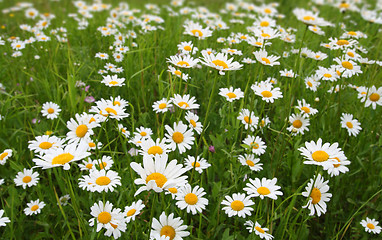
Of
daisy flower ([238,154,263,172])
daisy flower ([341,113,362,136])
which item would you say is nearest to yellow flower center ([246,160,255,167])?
daisy flower ([238,154,263,172])

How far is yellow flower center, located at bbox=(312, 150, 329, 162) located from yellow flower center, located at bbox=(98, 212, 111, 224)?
897mm

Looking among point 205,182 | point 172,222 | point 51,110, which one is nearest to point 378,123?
point 205,182

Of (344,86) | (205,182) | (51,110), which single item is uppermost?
(344,86)

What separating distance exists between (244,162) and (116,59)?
147 centimetres

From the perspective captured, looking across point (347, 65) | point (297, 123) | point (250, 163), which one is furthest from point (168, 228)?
point (347, 65)

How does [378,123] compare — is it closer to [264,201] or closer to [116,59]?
[264,201]

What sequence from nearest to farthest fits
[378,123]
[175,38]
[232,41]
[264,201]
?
[264,201] → [378,123] → [232,41] → [175,38]

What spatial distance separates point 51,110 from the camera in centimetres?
211

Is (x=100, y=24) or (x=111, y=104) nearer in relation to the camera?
(x=111, y=104)

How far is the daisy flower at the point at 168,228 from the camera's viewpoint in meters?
1.31

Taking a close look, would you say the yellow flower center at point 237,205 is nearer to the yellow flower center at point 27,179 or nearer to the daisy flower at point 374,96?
the yellow flower center at point 27,179

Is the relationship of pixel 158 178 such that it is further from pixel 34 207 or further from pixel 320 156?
pixel 34 207

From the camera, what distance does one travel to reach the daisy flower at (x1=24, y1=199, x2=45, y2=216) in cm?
160

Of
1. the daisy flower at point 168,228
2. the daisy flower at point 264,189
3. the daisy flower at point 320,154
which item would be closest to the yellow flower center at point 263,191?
the daisy flower at point 264,189
